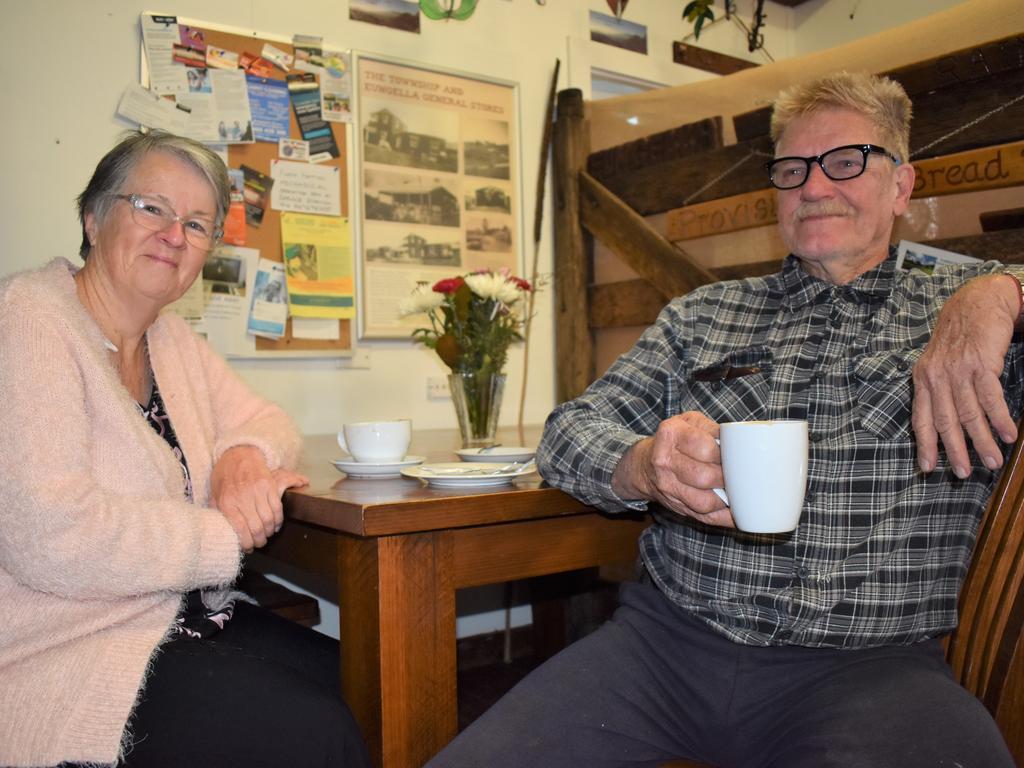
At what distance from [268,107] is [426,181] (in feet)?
1.80

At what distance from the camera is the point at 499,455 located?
1.69 m

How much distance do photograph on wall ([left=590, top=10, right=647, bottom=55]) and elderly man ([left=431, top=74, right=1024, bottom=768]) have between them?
1.89 metres

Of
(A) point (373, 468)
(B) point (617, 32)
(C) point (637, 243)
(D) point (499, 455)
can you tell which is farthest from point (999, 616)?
(B) point (617, 32)

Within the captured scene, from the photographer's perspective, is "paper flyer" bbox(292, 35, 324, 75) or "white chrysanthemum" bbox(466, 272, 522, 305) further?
"paper flyer" bbox(292, 35, 324, 75)

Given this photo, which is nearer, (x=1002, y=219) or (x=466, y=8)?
(x=1002, y=219)

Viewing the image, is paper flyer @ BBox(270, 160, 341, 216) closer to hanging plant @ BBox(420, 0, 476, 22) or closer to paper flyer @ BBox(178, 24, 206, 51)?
paper flyer @ BBox(178, 24, 206, 51)

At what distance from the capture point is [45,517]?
1.14m

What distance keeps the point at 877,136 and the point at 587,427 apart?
742 mm

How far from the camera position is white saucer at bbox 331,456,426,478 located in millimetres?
1565

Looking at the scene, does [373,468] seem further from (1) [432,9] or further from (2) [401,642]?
(1) [432,9]

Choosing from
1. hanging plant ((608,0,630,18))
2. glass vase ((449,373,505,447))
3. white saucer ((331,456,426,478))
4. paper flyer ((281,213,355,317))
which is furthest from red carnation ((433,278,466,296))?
hanging plant ((608,0,630,18))

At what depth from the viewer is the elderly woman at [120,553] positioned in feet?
3.68

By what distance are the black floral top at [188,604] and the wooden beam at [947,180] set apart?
1.68 meters

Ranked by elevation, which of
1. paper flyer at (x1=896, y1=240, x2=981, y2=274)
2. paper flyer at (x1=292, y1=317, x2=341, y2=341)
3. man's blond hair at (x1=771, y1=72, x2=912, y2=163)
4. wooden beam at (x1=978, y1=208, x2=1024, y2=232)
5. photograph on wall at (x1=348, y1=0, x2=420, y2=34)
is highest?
photograph on wall at (x1=348, y1=0, x2=420, y2=34)
